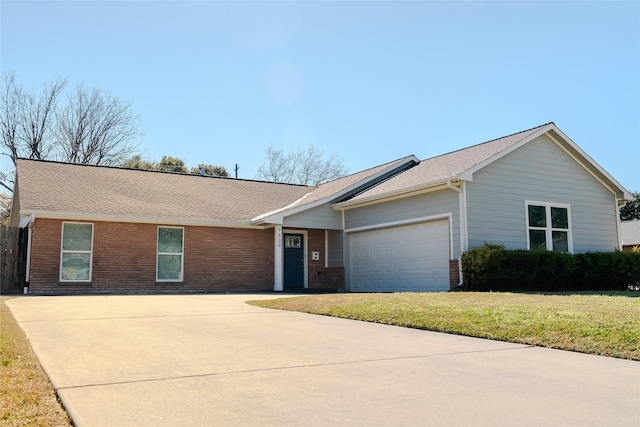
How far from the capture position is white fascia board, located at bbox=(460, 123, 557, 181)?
15.0m

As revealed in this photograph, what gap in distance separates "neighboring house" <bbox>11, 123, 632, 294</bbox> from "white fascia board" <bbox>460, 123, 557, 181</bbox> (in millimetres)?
43

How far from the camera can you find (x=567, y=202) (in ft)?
57.2

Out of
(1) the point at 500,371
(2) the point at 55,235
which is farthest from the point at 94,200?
(1) the point at 500,371

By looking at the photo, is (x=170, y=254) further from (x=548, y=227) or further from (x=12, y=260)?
(x=548, y=227)

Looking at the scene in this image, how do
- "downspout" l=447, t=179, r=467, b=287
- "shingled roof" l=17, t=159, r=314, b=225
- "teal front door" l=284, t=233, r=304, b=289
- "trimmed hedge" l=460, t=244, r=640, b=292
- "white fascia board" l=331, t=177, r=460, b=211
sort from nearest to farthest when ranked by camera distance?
"trimmed hedge" l=460, t=244, r=640, b=292
"downspout" l=447, t=179, r=467, b=287
"white fascia board" l=331, t=177, r=460, b=211
"shingled roof" l=17, t=159, r=314, b=225
"teal front door" l=284, t=233, r=304, b=289

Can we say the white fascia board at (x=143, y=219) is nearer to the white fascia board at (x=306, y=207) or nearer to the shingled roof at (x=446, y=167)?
the white fascia board at (x=306, y=207)

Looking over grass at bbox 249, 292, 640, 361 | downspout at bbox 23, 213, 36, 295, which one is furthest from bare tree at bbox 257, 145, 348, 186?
grass at bbox 249, 292, 640, 361

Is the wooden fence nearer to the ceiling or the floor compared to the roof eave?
nearer to the floor

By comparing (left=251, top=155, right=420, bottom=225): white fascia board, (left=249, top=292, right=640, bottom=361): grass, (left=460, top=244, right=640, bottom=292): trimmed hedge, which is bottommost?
(left=249, top=292, right=640, bottom=361): grass

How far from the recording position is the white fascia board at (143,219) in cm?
1608

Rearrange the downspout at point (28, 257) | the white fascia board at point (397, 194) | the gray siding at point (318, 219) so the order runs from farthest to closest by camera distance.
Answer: the gray siding at point (318, 219)
the downspout at point (28, 257)
the white fascia board at point (397, 194)

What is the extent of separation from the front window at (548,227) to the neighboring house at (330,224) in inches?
1.6

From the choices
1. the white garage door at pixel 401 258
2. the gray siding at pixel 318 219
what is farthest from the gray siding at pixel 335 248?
the gray siding at pixel 318 219

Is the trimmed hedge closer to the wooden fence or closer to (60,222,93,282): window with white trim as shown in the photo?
(60,222,93,282): window with white trim
